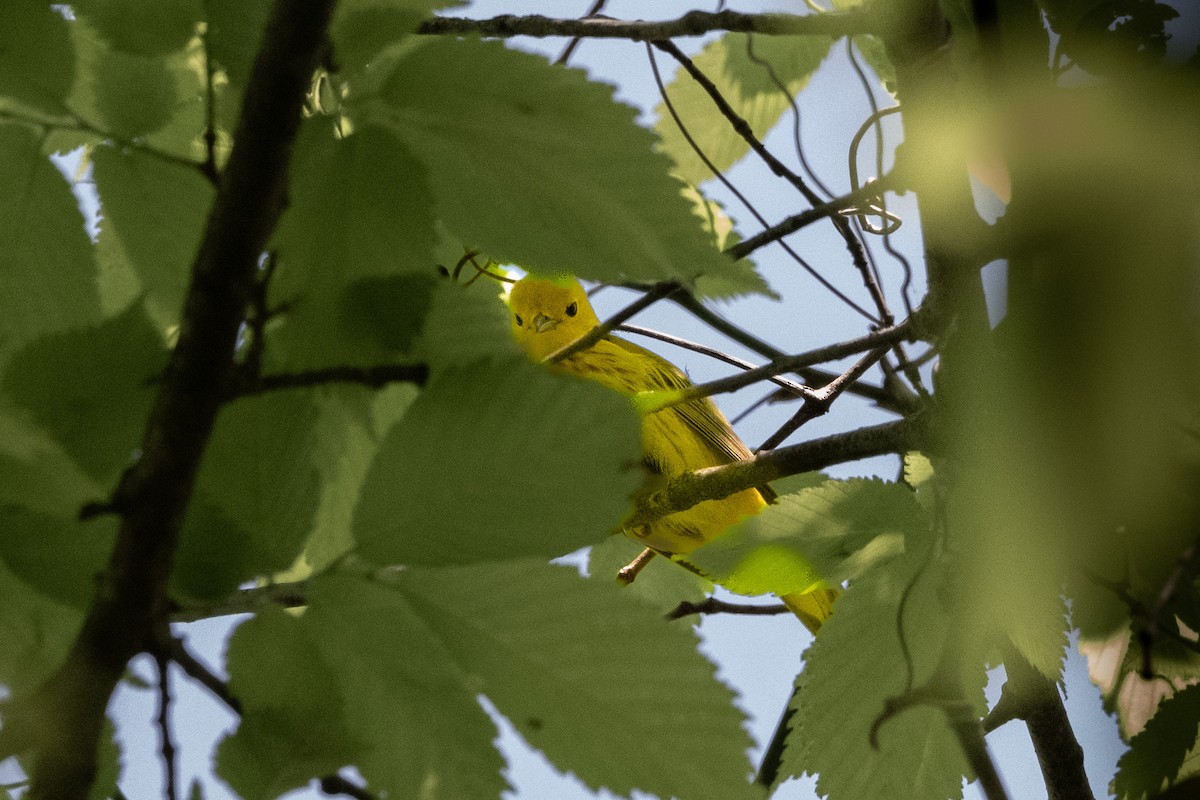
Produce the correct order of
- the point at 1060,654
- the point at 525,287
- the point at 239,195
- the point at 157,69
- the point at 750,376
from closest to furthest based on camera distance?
the point at 239,195
the point at 157,69
the point at 1060,654
the point at 750,376
the point at 525,287

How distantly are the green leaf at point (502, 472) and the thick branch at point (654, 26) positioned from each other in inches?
25.8

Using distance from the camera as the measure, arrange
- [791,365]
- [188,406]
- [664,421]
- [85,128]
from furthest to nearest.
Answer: [664,421], [791,365], [85,128], [188,406]

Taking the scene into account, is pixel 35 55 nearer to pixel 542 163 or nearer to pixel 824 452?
pixel 542 163

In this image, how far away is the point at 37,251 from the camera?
443mm

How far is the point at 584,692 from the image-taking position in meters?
0.36

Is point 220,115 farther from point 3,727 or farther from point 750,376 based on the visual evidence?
point 750,376

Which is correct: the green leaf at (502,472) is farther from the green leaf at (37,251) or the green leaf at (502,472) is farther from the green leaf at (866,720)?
the green leaf at (866,720)

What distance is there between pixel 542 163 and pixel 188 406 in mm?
151

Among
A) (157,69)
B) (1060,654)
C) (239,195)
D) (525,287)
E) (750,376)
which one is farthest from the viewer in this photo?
(525,287)

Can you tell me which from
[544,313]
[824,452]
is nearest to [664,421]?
[544,313]

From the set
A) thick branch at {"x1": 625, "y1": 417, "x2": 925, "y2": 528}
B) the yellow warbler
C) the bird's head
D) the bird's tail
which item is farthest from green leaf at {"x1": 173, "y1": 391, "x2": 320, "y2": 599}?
the bird's head

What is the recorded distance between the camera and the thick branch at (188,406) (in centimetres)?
32

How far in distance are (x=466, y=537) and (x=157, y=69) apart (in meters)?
0.26

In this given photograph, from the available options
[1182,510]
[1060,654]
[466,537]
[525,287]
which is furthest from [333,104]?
[525,287]
